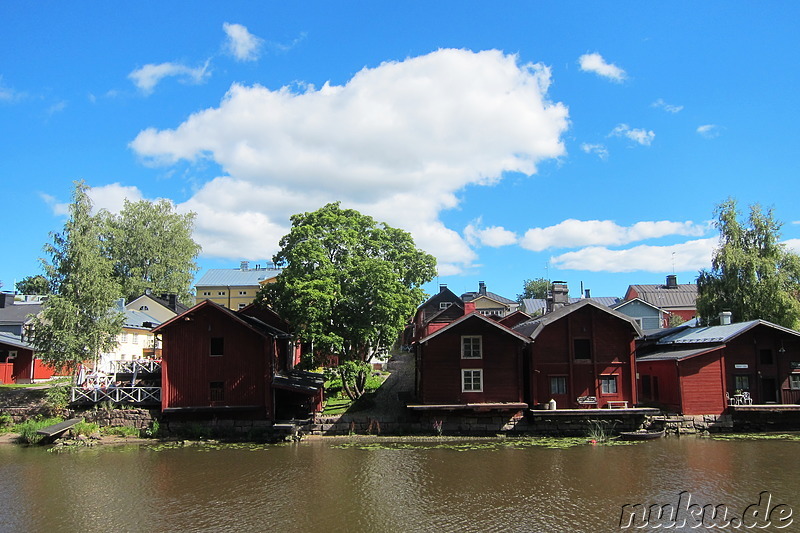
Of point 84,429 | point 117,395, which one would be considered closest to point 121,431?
point 84,429

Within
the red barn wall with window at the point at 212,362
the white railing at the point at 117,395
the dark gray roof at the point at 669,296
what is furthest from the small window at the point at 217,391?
the dark gray roof at the point at 669,296

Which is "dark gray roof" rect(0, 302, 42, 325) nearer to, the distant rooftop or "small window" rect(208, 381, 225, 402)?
"small window" rect(208, 381, 225, 402)

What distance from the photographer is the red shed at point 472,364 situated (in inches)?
1265

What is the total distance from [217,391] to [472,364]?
→ 14041 mm

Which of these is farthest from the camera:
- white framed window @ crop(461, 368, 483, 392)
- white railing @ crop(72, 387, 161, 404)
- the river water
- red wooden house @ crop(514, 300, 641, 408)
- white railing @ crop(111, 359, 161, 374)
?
white railing @ crop(111, 359, 161, 374)

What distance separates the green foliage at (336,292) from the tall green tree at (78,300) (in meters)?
9.08

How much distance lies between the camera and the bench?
3216cm

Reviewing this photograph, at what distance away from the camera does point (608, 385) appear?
32938mm

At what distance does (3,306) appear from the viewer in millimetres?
48156

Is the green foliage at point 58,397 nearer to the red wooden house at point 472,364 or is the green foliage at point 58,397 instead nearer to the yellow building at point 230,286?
the red wooden house at point 472,364

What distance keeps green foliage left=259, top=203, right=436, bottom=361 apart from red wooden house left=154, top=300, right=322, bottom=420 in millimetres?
2498

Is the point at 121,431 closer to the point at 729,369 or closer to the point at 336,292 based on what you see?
the point at 336,292

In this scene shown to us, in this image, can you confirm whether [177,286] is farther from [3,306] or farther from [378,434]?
[378,434]

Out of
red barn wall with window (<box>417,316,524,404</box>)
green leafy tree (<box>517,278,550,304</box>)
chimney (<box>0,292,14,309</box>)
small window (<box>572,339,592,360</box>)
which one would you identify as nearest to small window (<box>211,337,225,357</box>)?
red barn wall with window (<box>417,316,524,404</box>)
